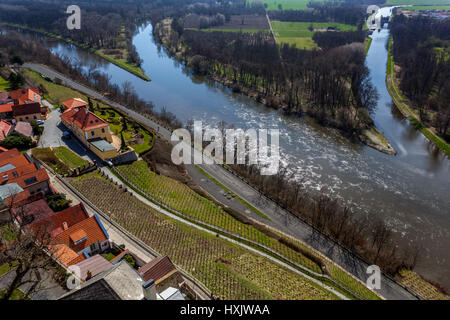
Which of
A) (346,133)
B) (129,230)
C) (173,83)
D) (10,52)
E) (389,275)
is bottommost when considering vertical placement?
(389,275)

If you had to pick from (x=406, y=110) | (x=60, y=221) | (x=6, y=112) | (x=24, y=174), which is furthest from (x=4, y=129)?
(x=406, y=110)

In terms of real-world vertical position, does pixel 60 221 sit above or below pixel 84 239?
above

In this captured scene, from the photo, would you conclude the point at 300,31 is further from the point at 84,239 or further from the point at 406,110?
the point at 84,239

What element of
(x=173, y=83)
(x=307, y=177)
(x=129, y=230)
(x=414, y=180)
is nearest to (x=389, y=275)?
(x=307, y=177)

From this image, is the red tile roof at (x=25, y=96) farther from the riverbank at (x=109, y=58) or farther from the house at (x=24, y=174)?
the riverbank at (x=109, y=58)

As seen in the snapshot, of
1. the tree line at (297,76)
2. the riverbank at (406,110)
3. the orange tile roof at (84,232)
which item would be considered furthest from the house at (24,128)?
the riverbank at (406,110)

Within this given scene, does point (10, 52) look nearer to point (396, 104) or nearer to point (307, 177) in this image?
point (307, 177)
